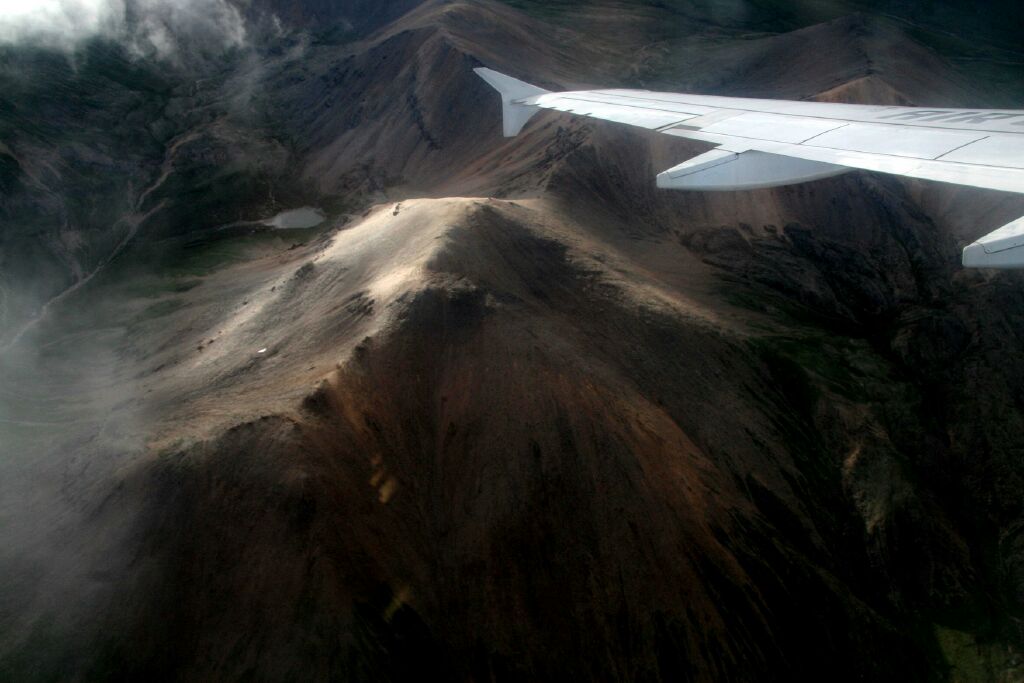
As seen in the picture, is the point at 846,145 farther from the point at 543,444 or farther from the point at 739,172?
the point at 543,444

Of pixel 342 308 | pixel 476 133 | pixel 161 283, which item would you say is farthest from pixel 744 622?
pixel 476 133

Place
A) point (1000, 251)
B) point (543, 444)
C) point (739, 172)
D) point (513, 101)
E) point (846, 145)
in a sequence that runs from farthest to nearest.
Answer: point (513, 101) < point (543, 444) < point (739, 172) < point (846, 145) < point (1000, 251)

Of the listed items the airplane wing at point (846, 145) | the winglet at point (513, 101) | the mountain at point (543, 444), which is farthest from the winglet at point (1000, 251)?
the winglet at point (513, 101)

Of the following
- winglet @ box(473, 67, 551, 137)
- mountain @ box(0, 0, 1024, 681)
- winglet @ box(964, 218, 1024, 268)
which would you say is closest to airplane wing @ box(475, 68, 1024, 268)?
winglet @ box(964, 218, 1024, 268)

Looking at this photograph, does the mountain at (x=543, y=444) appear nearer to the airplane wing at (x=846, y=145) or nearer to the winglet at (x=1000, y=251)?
the airplane wing at (x=846, y=145)

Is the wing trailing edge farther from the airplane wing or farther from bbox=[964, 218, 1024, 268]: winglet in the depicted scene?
bbox=[964, 218, 1024, 268]: winglet

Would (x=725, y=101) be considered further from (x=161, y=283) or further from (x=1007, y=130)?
(x=161, y=283)

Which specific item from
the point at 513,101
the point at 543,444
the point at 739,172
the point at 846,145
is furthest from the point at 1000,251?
the point at 513,101
